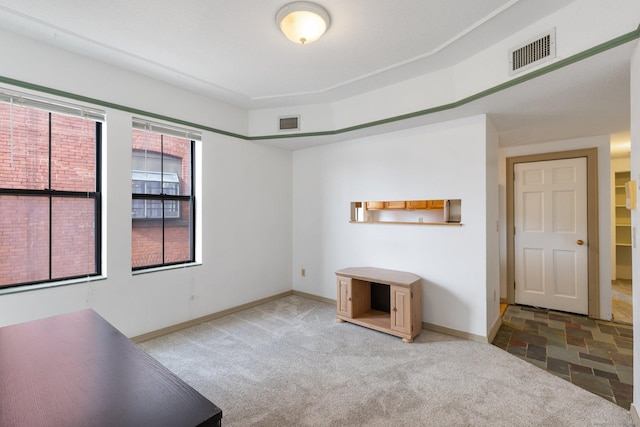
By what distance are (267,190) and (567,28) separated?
3600mm

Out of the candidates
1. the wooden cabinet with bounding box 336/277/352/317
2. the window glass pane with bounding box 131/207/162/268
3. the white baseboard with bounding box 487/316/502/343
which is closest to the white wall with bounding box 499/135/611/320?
the white baseboard with bounding box 487/316/502/343

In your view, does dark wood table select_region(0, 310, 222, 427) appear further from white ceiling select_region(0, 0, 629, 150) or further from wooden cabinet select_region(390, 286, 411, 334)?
wooden cabinet select_region(390, 286, 411, 334)

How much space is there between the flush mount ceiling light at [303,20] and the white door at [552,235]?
384 cm

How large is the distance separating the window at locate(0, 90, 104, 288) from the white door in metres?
5.45

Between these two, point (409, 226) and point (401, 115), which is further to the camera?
point (409, 226)

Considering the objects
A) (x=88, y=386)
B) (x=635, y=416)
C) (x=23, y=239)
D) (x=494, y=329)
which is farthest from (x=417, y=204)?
(x=23, y=239)

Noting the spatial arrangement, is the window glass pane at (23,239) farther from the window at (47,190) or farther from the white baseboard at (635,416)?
the white baseboard at (635,416)

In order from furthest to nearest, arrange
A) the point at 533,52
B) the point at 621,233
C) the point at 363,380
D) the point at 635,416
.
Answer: the point at 621,233 < the point at 363,380 < the point at 533,52 < the point at 635,416

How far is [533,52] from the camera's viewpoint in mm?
2229

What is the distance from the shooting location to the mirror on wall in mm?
3422

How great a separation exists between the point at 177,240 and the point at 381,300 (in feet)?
8.70

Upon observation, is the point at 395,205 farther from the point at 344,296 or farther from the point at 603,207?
the point at 603,207

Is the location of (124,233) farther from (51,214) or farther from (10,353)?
(10,353)

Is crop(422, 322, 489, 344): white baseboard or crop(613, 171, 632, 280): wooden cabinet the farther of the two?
crop(613, 171, 632, 280): wooden cabinet
